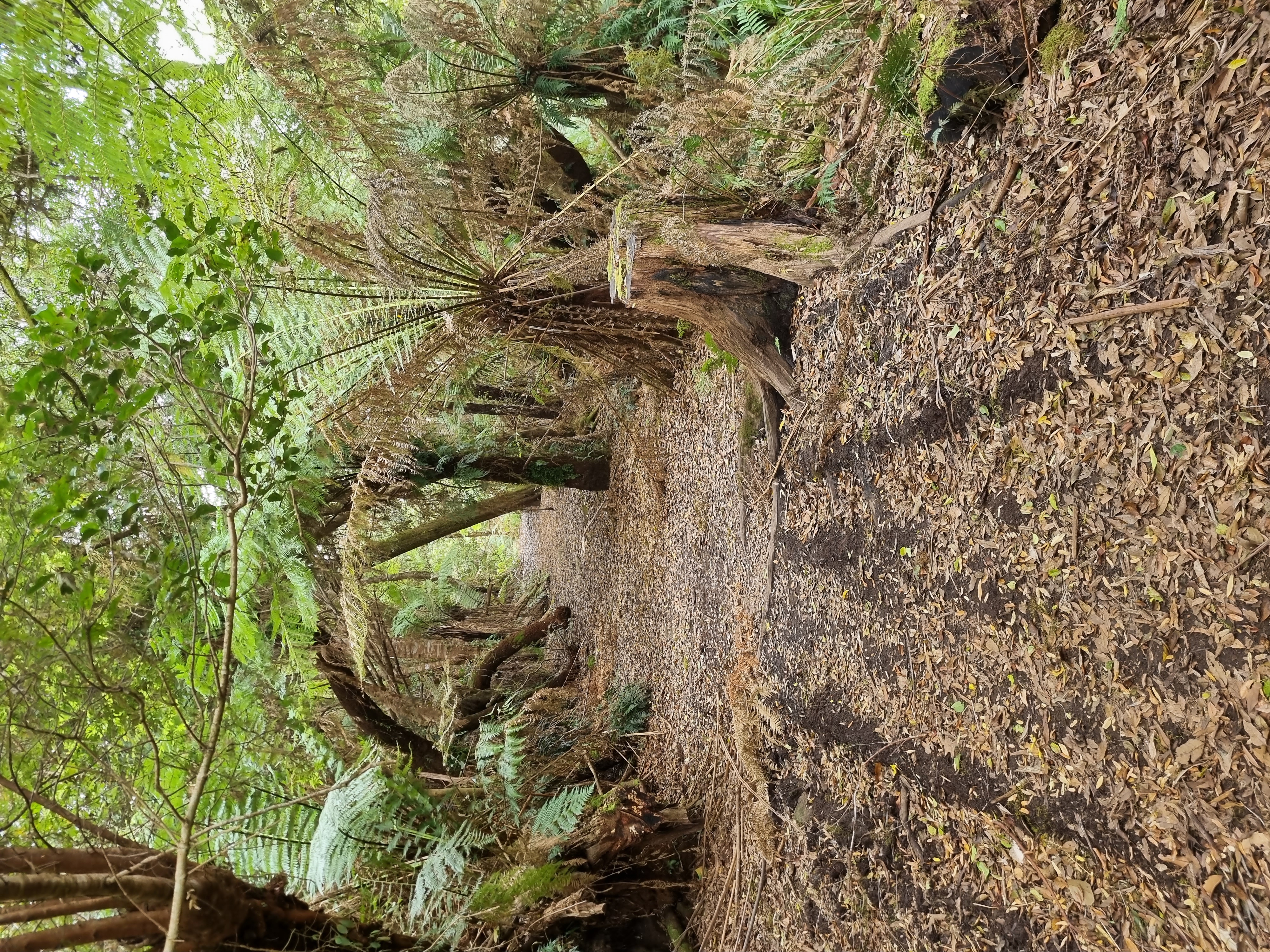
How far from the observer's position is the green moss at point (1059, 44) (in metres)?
1.43

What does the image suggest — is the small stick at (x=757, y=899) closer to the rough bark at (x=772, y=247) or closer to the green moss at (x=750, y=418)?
the green moss at (x=750, y=418)

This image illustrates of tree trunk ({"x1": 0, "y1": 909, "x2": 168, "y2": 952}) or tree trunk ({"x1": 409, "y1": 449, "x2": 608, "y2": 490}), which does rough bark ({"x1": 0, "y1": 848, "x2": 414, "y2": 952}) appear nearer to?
tree trunk ({"x1": 0, "y1": 909, "x2": 168, "y2": 952})

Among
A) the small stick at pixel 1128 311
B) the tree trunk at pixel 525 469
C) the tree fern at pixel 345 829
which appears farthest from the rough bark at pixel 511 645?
the small stick at pixel 1128 311

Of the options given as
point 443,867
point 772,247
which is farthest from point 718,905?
point 772,247

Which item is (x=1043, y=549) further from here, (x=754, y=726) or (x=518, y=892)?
(x=518, y=892)

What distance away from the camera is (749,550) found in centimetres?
291

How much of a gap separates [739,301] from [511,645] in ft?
15.7

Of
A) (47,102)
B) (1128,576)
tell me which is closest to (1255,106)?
(1128,576)

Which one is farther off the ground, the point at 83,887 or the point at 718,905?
the point at 83,887

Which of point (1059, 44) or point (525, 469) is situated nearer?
point (1059, 44)

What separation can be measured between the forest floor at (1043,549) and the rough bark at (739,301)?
0.11 meters

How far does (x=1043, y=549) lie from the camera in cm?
148

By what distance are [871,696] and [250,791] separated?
2.65 meters

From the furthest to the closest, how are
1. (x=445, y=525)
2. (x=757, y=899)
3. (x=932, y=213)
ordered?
1. (x=445, y=525)
2. (x=757, y=899)
3. (x=932, y=213)
